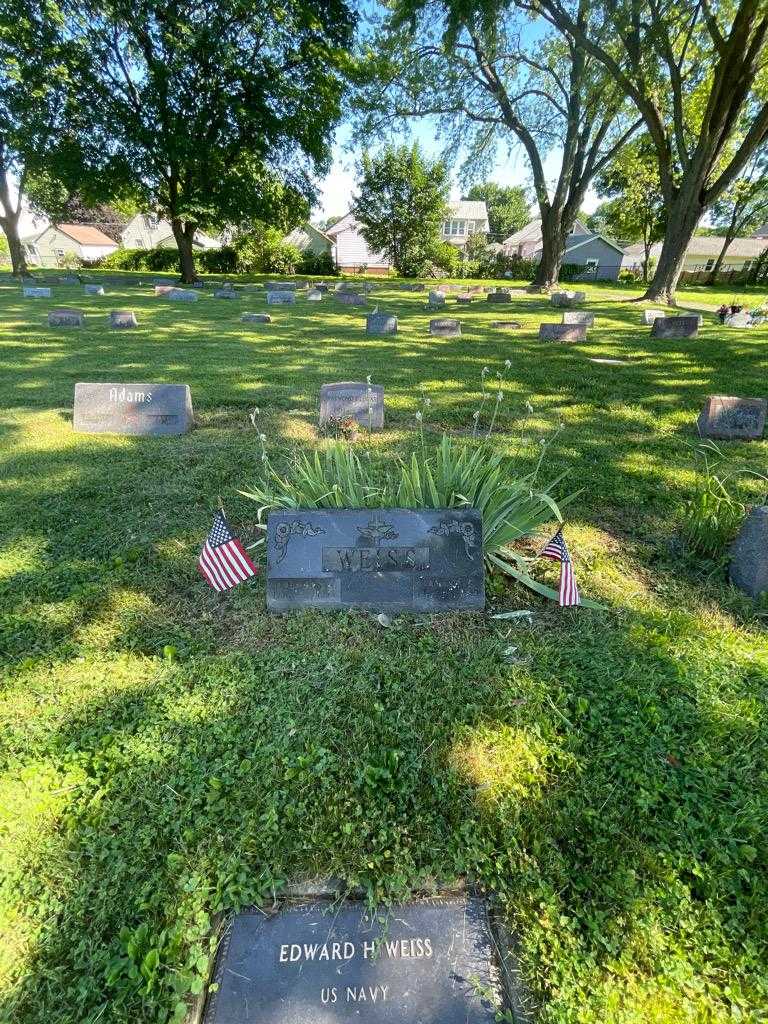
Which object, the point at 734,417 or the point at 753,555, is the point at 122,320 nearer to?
the point at 734,417

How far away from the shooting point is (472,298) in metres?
20.8

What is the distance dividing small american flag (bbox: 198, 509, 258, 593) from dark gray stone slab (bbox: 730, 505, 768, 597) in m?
2.82

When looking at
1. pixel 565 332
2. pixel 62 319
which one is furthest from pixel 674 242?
pixel 62 319

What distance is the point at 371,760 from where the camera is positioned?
1975mm

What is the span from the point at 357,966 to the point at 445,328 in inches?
453

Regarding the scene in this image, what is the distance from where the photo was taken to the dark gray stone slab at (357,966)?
1336 mm

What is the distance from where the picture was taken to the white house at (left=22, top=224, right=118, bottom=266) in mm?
61034

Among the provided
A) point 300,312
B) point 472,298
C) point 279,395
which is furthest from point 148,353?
point 472,298

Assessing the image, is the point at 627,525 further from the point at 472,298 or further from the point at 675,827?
the point at 472,298

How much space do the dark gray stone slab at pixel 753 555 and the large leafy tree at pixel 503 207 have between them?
242 feet

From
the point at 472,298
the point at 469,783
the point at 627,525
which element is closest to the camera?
the point at 469,783

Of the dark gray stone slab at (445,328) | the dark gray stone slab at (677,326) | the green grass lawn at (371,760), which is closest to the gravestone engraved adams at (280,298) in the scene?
the dark gray stone slab at (445,328)

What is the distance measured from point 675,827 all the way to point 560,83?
2763 cm

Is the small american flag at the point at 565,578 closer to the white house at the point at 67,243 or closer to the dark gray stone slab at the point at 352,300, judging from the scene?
the dark gray stone slab at the point at 352,300
